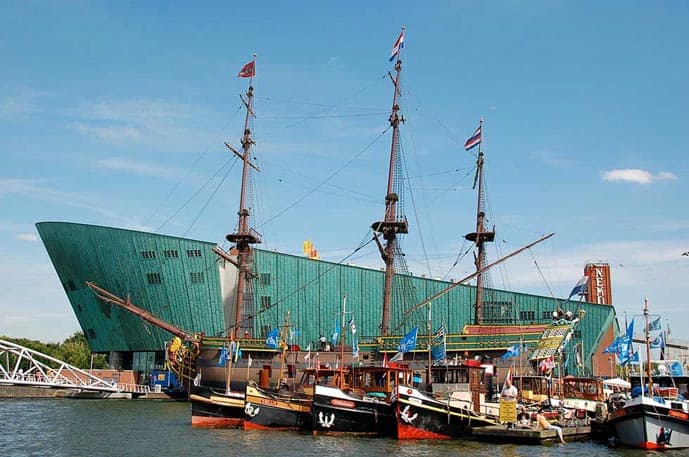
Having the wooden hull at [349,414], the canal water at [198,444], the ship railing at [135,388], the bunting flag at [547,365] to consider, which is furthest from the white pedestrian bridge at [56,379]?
the bunting flag at [547,365]

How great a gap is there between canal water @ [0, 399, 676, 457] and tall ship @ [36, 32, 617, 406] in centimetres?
2676

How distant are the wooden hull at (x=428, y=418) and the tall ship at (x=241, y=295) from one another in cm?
3521

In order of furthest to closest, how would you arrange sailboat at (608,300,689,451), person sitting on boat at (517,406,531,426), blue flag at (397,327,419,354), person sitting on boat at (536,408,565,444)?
blue flag at (397,327,419,354) < person sitting on boat at (517,406,531,426) < person sitting on boat at (536,408,565,444) < sailboat at (608,300,689,451)

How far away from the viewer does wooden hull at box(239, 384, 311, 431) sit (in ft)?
172

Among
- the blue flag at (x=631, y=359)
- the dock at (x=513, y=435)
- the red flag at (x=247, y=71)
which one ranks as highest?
the red flag at (x=247, y=71)

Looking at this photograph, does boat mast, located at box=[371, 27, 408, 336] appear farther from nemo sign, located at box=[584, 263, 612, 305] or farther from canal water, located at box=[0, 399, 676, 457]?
nemo sign, located at box=[584, 263, 612, 305]

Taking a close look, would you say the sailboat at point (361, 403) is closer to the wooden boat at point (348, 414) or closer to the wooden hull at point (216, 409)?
the wooden boat at point (348, 414)

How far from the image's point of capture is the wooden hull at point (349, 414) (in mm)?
48969

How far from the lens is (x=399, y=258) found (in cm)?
8181

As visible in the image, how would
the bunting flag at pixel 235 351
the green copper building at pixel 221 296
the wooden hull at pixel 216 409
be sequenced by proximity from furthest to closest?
the green copper building at pixel 221 296 → the bunting flag at pixel 235 351 → the wooden hull at pixel 216 409

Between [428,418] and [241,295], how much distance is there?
147 feet

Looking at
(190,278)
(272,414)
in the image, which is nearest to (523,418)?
(272,414)

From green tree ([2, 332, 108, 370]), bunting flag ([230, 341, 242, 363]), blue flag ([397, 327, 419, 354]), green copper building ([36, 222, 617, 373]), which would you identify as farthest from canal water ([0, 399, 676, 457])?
green tree ([2, 332, 108, 370])

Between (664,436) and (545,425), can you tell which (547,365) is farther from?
(664,436)
